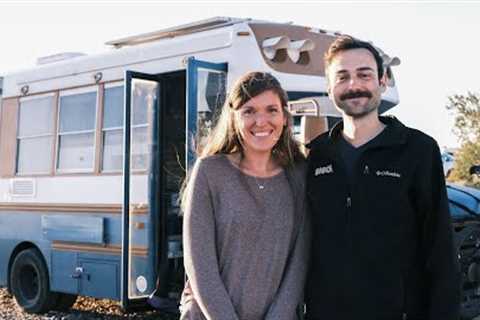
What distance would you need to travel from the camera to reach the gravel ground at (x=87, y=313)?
335 inches

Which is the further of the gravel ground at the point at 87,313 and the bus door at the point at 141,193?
the gravel ground at the point at 87,313

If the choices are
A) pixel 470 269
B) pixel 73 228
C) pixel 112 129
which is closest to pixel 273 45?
pixel 112 129

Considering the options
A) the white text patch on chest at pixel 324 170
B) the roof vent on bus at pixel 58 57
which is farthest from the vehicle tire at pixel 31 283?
the white text patch on chest at pixel 324 170

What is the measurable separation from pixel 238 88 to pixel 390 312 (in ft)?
3.52

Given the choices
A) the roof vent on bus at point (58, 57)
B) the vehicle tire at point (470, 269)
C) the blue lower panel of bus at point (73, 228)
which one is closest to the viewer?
the vehicle tire at point (470, 269)

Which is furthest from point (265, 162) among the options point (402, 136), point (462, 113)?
point (462, 113)

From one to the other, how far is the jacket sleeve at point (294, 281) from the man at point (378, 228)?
47mm

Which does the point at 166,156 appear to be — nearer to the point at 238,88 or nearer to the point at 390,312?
the point at 238,88

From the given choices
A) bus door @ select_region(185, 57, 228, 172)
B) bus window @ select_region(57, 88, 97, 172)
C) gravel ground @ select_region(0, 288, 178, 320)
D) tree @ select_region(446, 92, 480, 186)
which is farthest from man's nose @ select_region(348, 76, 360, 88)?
tree @ select_region(446, 92, 480, 186)

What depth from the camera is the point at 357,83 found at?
2994mm

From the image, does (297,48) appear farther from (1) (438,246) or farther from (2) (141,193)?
(1) (438,246)

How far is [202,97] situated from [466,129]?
596 inches

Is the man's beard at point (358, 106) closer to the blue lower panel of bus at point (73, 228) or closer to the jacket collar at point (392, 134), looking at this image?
the jacket collar at point (392, 134)

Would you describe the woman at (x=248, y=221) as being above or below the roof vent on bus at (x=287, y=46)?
below
